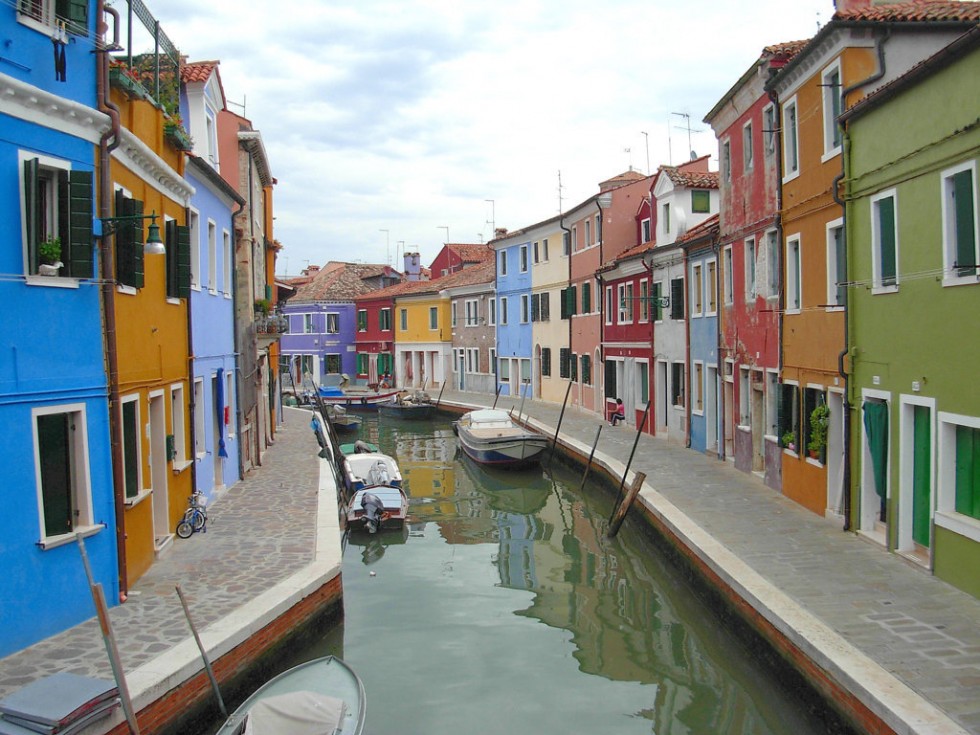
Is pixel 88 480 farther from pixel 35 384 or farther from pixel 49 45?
pixel 49 45

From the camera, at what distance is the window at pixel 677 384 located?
24641mm

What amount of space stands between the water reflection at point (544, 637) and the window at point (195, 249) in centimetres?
581

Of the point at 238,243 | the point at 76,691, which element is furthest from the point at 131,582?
the point at 238,243

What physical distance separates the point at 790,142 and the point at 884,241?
4555mm

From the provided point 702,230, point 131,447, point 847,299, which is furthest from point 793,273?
point 131,447

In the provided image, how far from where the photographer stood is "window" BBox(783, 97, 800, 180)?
1547cm

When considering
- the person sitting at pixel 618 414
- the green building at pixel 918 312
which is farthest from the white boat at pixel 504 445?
the green building at pixel 918 312

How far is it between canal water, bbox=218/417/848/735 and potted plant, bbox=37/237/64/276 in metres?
5.38

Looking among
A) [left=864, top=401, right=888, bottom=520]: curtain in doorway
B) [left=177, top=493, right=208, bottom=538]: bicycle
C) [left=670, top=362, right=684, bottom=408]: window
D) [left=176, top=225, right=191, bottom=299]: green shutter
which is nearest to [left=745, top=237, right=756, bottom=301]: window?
Result: [left=670, top=362, right=684, bottom=408]: window

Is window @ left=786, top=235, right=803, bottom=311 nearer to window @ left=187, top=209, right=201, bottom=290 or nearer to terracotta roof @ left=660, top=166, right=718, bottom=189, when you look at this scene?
terracotta roof @ left=660, top=166, right=718, bottom=189

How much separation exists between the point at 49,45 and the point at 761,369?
13.8 m

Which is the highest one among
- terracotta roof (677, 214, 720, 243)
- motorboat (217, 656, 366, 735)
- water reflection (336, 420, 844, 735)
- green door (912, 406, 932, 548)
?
terracotta roof (677, 214, 720, 243)

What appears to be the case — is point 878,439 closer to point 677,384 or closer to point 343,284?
point 677,384

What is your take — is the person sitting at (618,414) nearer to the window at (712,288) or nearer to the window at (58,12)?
the window at (712,288)
